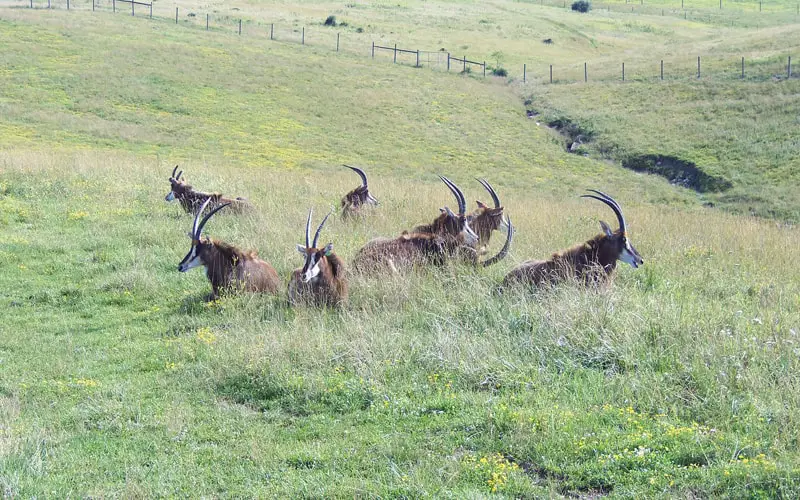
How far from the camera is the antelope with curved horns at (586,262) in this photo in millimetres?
11133

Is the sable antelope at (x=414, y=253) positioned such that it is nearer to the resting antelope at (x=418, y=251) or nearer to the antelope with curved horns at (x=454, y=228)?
the resting antelope at (x=418, y=251)

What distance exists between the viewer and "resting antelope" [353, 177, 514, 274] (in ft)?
39.5

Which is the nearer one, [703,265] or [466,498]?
[466,498]

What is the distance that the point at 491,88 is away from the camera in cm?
6109

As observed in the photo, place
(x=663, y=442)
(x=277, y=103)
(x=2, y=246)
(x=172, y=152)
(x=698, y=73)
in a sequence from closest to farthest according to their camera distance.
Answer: (x=663, y=442), (x=2, y=246), (x=172, y=152), (x=277, y=103), (x=698, y=73)

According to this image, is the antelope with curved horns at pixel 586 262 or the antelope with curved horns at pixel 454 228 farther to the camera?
the antelope with curved horns at pixel 454 228

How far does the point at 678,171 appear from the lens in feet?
127

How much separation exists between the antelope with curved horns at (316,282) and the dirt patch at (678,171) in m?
28.6

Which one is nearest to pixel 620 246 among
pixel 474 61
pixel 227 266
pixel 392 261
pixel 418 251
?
pixel 418 251

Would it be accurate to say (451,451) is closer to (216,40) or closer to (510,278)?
(510,278)

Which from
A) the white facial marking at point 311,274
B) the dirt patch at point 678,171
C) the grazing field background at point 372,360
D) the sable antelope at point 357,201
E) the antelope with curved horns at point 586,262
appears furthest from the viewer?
the dirt patch at point 678,171

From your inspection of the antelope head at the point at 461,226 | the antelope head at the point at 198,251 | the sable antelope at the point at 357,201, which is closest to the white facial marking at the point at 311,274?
the antelope head at the point at 198,251

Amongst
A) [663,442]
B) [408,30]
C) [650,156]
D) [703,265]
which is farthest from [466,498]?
[408,30]

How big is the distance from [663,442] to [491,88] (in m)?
56.8
